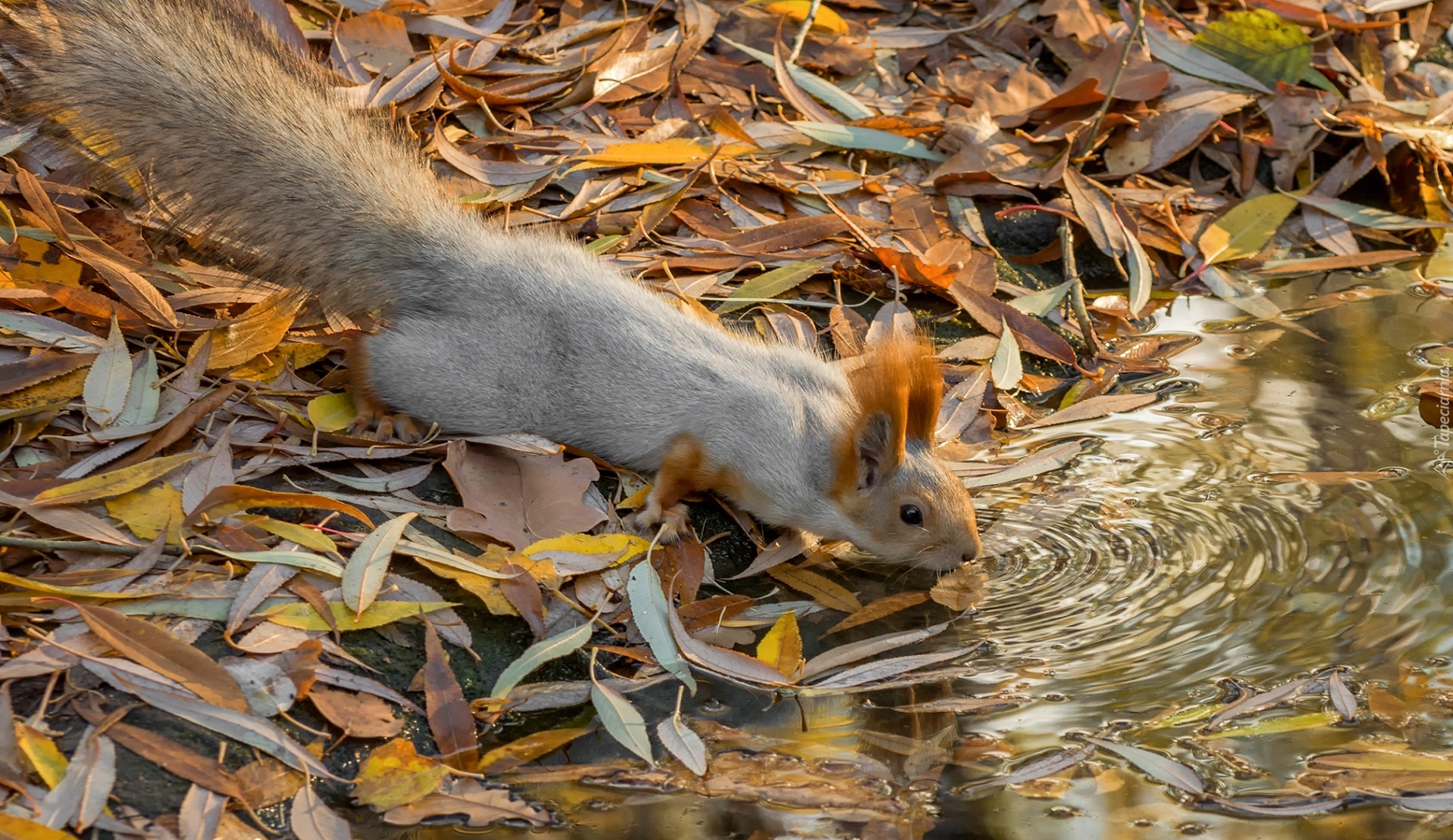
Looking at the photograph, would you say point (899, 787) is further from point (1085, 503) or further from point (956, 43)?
point (956, 43)

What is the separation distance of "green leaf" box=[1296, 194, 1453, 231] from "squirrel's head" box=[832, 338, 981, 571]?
2687 millimetres

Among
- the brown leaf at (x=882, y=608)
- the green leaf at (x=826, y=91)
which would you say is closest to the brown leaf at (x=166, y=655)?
the brown leaf at (x=882, y=608)

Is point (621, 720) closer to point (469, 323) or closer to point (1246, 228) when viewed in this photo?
point (469, 323)

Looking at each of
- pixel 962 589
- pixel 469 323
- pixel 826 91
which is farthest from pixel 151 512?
pixel 826 91

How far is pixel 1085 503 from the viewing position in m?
3.96

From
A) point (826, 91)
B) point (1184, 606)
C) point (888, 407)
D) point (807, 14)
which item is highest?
point (807, 14)

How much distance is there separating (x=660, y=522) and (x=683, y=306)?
81 cm

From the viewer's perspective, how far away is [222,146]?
3809 millimetres

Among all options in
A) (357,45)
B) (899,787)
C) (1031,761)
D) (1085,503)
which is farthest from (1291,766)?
(357,45)

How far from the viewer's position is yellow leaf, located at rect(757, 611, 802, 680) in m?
3.25

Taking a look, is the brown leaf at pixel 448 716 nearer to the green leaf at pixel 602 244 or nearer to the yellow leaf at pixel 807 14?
the green leaf at pixel 602 244

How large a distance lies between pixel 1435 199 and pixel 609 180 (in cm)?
345

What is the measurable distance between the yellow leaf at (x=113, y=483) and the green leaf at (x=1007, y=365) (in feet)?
8.35

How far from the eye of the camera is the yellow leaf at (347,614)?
299cm
